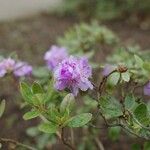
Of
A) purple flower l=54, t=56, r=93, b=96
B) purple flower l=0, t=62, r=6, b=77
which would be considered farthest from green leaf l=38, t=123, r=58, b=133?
purple flower l=0, t=62, r=6, b=77

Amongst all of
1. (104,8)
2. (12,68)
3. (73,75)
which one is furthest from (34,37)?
(73,75)

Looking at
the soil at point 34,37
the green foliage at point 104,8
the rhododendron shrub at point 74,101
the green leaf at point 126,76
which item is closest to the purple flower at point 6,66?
the rhododendron shrub at point 74,101

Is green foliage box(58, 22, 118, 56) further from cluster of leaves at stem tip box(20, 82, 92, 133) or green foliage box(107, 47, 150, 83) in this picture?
cluster of leaves at stem tip box(20, 82, 92, 133)

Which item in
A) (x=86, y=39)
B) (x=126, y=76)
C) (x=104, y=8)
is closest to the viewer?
(x=126, y=76)

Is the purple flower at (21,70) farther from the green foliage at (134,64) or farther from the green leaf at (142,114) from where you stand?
the green leaf at (142,114)

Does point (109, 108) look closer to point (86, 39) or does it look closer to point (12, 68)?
point (12, 68)
